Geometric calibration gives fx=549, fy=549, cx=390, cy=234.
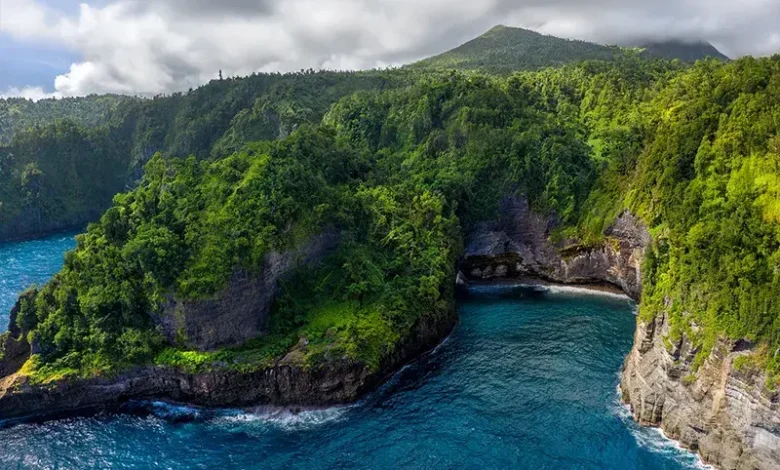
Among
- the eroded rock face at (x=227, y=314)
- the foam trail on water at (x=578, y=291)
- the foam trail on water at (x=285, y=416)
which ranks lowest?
the foam trail on water at (x=285, y=416)

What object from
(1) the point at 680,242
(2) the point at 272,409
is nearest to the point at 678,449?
(1) the point at 680,242

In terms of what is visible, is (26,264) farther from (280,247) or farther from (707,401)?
(707,401)

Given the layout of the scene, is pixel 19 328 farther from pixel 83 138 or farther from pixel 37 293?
pixel 83 138

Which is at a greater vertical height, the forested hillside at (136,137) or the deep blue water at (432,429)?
the forested hillside at (136,137)

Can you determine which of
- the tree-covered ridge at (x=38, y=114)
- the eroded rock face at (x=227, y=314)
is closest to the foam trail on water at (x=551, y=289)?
the eroded rock face at (x=227, y=314)

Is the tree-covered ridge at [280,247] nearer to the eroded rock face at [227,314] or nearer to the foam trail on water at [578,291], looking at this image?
the eroded rock face at [227,314]

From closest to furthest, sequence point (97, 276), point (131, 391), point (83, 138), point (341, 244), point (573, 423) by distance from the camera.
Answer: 1. point (573, 423)
2. point (131, 391)
3. point (97, 276)
4. point (341, 244)
5. point (83, 138)

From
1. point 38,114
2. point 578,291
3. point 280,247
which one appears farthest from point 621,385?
point 38,114
